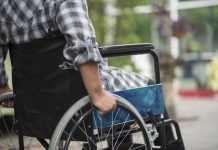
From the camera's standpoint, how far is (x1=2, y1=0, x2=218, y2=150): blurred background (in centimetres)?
864

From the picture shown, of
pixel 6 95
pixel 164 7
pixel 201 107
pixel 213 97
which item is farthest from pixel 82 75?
pixel 213 97

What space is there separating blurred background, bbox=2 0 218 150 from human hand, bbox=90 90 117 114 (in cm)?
89

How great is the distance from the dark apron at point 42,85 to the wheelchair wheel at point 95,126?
11cm

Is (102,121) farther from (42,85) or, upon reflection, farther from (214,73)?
(214,73)

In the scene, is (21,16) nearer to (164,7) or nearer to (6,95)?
(6,95)

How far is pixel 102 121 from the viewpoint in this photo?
2.89 meters

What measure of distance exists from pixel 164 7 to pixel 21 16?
6.26m

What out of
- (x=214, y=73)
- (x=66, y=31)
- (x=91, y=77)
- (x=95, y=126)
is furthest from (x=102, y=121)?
(x=214, y=73)

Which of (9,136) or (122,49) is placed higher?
(122,49)

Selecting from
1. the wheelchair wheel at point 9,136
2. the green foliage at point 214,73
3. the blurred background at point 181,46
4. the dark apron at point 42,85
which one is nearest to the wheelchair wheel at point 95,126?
the dark apron at point 42,85

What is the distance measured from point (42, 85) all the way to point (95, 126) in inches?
14.5

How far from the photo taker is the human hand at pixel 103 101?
2.71m

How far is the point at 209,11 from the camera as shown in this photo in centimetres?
1475

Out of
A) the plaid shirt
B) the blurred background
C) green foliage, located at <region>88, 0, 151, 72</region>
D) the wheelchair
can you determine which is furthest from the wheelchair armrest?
green foliage, located at <region>88, 0, 151, 72</region>
